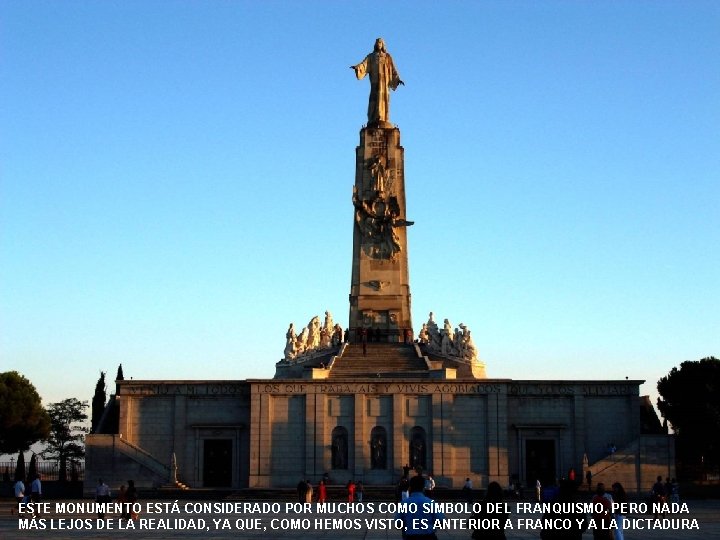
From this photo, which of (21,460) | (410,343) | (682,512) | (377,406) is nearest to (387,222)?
(410,343)

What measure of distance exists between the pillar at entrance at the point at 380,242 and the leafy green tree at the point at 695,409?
55.4 feet

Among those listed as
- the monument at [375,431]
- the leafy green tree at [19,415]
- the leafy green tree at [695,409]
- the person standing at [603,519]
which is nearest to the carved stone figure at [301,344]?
the monument at [375,431]

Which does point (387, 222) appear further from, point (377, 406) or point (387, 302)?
Result: point (377, 406)

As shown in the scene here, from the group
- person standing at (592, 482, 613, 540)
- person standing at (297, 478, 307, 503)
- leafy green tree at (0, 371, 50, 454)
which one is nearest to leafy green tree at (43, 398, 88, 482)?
leafy green tree at (0, 371, 50, 454)

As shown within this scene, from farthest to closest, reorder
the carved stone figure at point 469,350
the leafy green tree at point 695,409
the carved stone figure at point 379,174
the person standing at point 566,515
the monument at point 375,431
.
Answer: the carved stone figure at point 379,174 → the leafy green tree at point 695,409 → the carved stone figure at point 469,350 → the monument at point 375,431 → the person standing at point 566,515

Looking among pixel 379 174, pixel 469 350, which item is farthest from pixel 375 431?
pixel 379 174

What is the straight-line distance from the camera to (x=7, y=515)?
1531 inches

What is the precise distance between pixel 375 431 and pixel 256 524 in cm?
2387

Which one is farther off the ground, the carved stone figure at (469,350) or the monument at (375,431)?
the carved stone figure at (469,350)

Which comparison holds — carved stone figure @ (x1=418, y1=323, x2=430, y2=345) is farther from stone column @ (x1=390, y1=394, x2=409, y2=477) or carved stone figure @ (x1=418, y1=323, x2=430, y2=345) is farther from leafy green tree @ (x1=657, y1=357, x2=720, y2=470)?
leafy green tree @ (x1=657, y1=357, x2=720, y2=470)

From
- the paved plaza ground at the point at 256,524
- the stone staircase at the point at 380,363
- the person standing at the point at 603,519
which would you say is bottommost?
the paved plaza ground at the point at 256,524

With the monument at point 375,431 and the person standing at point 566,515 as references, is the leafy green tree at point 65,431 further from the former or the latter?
the person standing at point 566,515

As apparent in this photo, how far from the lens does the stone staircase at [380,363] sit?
58.1 m

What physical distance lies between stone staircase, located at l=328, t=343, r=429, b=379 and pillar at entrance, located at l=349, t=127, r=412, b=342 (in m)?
4.61
